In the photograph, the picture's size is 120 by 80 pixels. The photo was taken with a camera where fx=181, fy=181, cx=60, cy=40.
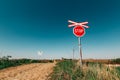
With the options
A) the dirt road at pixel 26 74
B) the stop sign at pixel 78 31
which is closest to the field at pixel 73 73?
the dirt road at pixel 26 74

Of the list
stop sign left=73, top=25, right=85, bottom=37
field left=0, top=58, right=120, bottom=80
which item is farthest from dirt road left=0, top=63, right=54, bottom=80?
stop sign left=73, top=25, right=85, bottom=37

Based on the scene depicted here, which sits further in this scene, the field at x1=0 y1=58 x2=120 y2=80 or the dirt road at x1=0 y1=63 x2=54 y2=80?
the dirt road at x1=0 y1=63 x2=54 y2=80

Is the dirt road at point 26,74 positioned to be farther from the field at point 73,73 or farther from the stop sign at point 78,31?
the stop sign at point 78,31

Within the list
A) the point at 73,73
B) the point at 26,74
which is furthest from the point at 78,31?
the point at 26,74

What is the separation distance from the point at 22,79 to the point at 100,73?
15.4 ft

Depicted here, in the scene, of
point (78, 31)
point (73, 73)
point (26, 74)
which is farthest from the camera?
point (26, 74)

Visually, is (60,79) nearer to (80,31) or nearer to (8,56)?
(80,31)

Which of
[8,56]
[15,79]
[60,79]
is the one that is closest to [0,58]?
[8,56]

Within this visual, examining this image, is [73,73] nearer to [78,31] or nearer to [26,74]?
[78,31]

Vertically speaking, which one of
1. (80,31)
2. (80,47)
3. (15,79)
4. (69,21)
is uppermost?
(69,21)

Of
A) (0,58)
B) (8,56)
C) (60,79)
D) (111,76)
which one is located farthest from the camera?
(8,56)

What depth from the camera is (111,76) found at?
6.04 m

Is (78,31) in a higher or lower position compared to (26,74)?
higher

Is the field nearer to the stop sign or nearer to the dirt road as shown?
the dirt road
